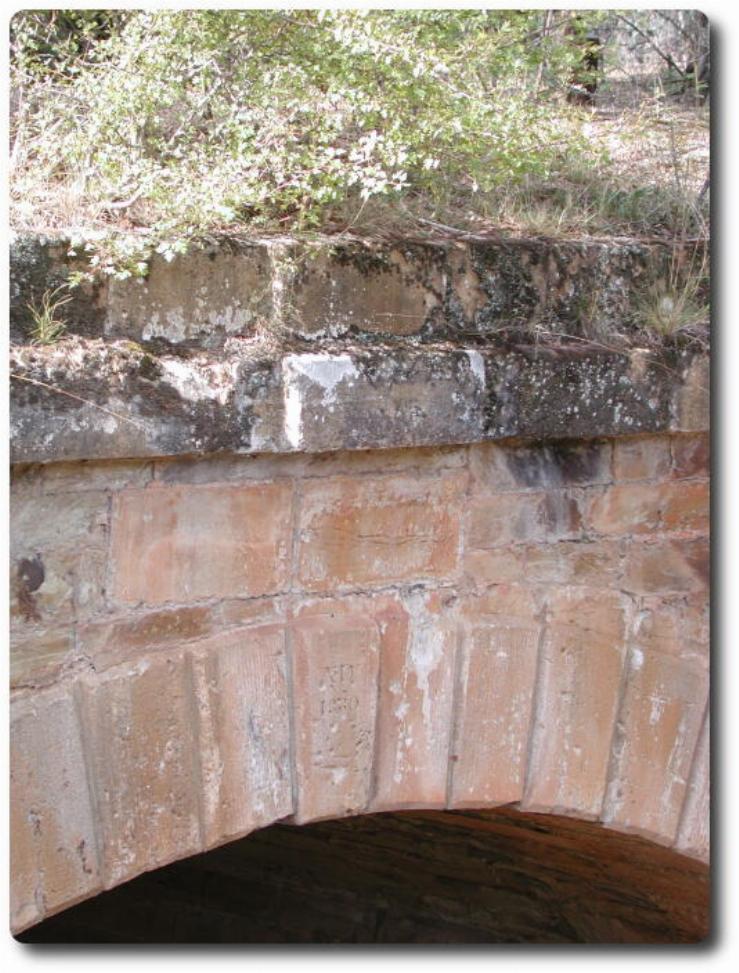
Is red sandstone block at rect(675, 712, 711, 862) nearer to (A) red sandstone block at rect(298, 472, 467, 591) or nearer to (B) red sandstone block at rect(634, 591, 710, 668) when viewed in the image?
(B) red sandstone block at rect(634, 591, 710, 668)

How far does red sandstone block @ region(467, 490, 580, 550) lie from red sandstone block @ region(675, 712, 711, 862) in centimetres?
62

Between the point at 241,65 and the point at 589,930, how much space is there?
3364mm

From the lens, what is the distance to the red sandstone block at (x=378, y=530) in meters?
2.43

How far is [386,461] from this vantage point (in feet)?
8.07

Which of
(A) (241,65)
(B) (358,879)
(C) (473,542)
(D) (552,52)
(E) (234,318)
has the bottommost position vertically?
(B) (358,879)

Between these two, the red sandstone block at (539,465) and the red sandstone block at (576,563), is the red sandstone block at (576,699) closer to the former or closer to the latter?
the red sandstone block at (576,563)

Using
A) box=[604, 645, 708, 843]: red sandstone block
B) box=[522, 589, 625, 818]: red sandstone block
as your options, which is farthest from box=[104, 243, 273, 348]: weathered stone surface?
box=[604, 645, 708, 843]: red sandstone block

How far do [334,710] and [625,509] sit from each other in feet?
2.78

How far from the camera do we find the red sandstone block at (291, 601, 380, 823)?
247 centimetres

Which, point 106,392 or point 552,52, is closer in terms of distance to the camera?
point 106,392

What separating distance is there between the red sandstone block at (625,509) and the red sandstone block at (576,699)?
0.16 meters

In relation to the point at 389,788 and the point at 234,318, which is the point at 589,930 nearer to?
the point at 389,788

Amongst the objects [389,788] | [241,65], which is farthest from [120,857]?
[241,65]

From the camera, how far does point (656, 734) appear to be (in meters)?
2.83
